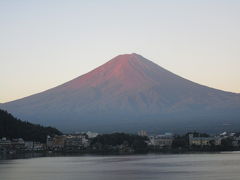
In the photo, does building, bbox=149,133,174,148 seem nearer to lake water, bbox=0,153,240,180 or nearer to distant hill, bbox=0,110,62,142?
distant hill, bbox=0,110,62,142

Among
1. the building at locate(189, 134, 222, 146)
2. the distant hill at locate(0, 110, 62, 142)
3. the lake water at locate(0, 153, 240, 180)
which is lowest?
the lake water at locate(0, 153, 240, 180)

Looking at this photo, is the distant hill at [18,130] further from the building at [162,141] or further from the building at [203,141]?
the building at [203,141]

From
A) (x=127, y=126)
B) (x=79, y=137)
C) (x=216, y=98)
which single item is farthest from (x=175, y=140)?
(x=216, y=98)

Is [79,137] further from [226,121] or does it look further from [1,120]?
[226,121]

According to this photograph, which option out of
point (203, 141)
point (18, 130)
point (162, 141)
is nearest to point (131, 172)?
point (18, 130)

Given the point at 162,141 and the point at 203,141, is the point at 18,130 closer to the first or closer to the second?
the point at 162,141

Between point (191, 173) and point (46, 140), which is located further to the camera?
point (46, 140)

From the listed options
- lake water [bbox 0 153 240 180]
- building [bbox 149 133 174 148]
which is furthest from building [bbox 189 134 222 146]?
lake water [bbox 0 153 240 180]

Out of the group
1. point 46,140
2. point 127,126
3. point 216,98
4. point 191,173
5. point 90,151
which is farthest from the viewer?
point 216,98
